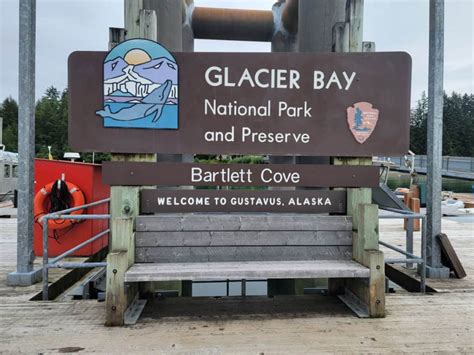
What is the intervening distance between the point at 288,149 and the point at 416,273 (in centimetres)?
242

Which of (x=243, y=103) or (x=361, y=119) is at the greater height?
(x=243, y=103)

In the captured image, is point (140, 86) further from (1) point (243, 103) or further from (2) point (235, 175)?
(2) point (235, 175)

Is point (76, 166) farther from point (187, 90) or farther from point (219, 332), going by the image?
point (219, 332)

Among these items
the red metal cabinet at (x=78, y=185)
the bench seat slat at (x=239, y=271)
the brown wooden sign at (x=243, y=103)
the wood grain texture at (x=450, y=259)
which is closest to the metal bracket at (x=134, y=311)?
the bench seat slat at (x=239, y=271)

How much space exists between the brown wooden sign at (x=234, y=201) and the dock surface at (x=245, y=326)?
0.87 metres

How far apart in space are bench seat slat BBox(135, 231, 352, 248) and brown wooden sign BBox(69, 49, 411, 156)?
720mm

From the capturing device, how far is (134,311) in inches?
127

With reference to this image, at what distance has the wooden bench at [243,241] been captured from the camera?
3342 millimetres

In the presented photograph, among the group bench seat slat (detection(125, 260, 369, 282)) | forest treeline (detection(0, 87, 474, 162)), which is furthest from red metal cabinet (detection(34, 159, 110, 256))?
forest treeline (detection(0, 87, 474, 162))

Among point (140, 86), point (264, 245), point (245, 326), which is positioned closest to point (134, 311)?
point (245, 326)

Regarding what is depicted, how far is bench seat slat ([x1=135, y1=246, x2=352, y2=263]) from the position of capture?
335 centimetres

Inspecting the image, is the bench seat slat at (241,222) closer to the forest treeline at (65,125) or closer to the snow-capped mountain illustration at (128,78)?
the snow-capped mountain illustration at (128,78)

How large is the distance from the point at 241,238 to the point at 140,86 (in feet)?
5.16

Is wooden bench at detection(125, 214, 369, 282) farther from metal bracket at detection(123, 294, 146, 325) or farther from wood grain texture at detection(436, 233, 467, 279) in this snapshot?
wood grain texture at detection(436, 233, 467, 279)
